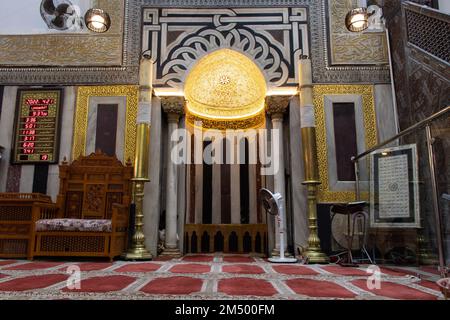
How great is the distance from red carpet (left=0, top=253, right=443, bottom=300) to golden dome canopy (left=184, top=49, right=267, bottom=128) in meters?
3.22

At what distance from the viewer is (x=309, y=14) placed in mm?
5477

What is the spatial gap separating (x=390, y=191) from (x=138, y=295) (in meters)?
2.93

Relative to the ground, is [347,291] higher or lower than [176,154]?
lower

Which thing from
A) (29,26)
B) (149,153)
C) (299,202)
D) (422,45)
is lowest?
(299,202)

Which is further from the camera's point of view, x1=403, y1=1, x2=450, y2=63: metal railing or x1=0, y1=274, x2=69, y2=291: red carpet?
x1=403, y1=1, x2=450, y2=63: metal railing

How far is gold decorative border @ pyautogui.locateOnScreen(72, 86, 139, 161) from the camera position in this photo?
16.6 feet

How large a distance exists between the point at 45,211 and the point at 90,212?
1.80 ft

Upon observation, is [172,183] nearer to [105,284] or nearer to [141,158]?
[141,158]

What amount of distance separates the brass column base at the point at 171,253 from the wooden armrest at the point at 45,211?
59.3 inches

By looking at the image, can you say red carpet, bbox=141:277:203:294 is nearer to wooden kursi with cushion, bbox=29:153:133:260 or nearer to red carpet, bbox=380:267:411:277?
wooden kursi with cushion, bbox=29:153:133:260

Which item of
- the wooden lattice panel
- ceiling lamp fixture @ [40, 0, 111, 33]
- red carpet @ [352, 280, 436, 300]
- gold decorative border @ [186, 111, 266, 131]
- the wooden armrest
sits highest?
ceiling lamp fixture @ [40, 0, 111, 33]

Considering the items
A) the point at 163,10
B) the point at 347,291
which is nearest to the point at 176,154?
the point at 163,10

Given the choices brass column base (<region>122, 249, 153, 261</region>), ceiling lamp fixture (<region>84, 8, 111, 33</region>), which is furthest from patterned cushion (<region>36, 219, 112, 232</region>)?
ceiling lamp fixture (<region>84, 8, 111, 33</region>)

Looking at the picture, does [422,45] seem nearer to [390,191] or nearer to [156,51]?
[390,191]
